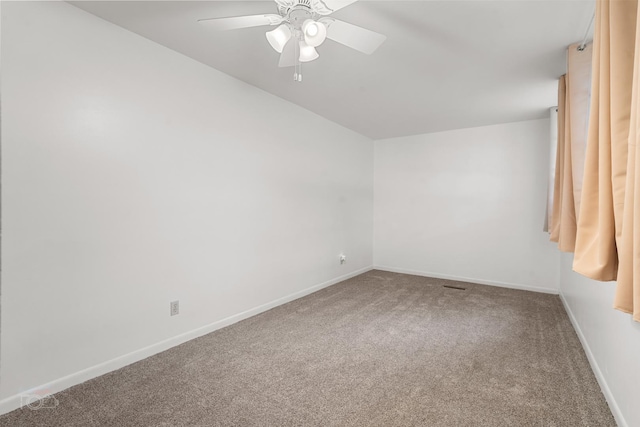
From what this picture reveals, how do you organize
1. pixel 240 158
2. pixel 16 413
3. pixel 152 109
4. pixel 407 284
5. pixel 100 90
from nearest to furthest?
pixel 16 413 → pixel 100 90 → pixel 152 109 → pixel 240 158 → pixel 407 284

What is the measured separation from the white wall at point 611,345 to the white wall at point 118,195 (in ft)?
9.12

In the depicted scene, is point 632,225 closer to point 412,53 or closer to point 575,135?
point 575,135

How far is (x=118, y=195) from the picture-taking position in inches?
86.3

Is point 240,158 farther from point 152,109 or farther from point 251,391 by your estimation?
point 251,391

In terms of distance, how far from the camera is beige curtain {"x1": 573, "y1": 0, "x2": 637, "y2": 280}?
102 centimetres

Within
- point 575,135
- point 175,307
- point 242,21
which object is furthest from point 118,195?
point 575,135

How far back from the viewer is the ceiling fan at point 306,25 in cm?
158

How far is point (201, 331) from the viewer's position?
2750mm

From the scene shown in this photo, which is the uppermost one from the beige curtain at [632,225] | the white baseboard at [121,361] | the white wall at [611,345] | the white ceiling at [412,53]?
the white ceiling at [412,53]

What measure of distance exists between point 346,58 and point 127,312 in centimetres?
255

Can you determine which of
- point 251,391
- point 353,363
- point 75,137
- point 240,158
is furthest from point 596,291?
point 75,137

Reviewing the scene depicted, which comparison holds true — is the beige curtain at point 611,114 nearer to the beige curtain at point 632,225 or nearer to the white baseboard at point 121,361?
the beige curtain at point 632,225

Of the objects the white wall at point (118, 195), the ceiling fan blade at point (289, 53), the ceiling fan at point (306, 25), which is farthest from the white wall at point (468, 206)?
the ceiling fan blade at point (289, 53)

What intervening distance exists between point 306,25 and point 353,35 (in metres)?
0.29
